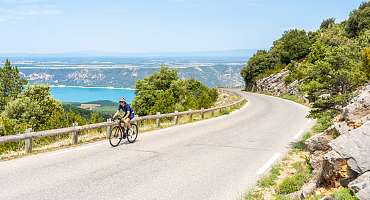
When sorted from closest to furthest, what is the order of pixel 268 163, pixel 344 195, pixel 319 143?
pixel 344 195
pixel 319 143
pixel 268 163

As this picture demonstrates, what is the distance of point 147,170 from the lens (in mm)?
11227

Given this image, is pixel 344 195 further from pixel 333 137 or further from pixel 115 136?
pixel 115 136

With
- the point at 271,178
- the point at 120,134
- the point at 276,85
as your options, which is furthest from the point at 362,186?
the point at 276,85

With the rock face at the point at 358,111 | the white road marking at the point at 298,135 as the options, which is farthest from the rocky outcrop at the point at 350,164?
the white road marking at the point at 298,135

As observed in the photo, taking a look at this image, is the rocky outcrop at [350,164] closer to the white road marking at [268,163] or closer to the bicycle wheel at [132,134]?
the white road marking at [268,163]

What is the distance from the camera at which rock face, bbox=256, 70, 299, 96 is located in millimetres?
71194

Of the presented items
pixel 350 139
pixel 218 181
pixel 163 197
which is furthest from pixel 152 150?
pixel 350 139

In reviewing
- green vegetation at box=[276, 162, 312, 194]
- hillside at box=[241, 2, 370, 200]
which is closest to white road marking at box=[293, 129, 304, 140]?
hillside at box=[241, 2, 370, 200]

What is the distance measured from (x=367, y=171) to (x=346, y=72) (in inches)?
367

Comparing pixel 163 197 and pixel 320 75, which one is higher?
pixel 320 75

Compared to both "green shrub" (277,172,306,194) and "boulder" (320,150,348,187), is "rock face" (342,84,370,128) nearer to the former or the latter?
"green shrub" (277,172,306,194)

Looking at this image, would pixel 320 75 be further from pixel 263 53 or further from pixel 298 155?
pixel 263 53

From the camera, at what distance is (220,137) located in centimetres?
1897

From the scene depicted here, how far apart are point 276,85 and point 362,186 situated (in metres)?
75.7
